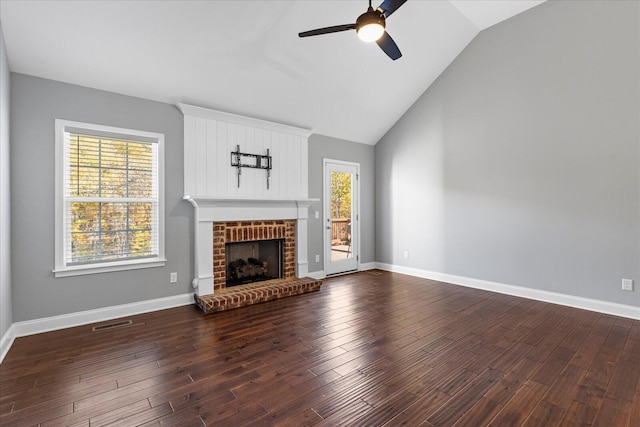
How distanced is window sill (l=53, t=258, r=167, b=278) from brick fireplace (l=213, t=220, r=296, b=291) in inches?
27.9

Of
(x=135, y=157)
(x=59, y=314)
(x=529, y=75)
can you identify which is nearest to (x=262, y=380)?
(x=59, y=314)

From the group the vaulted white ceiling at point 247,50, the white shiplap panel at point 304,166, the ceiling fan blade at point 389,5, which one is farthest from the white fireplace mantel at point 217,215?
A: the ceiling fan blade at point 389,5

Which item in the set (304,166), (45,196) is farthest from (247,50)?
(45,196)

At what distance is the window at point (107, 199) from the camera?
3.40 m

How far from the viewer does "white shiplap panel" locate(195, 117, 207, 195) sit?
421 centimetres

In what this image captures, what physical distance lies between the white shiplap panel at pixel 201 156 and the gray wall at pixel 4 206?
184cm

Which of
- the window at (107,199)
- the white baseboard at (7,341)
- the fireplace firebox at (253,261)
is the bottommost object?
the white baseboard at (7,341)

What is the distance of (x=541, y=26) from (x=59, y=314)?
23.3 feet

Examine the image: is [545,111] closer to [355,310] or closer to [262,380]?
[355,310]

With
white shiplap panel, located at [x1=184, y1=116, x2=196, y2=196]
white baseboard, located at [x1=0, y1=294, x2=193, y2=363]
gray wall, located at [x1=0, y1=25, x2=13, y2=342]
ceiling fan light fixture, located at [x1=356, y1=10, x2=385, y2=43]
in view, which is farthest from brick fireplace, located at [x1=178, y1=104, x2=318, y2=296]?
ceiling fan light fixture, located at [x1=356, y1=10, x2=385, y2=43]

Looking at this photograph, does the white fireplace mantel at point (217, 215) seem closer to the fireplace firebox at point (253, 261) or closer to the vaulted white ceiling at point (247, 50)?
the fireplace firebox at point (253, 261)

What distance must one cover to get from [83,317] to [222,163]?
8.19 feet

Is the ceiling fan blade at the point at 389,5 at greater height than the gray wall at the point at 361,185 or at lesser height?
greater

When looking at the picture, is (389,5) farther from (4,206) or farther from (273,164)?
(4,206)
